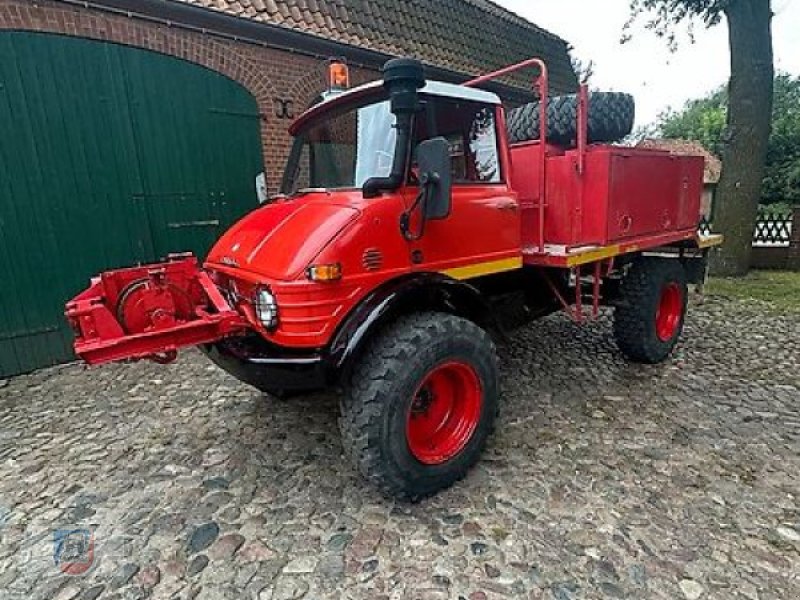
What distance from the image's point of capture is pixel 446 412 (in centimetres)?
300

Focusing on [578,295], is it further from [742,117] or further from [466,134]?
[742,117]

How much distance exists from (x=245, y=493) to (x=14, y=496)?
1.39 m

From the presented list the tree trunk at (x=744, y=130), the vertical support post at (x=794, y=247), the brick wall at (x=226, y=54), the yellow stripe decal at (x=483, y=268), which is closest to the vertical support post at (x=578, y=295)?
the yellow stripe decal at (x=483, y=268)

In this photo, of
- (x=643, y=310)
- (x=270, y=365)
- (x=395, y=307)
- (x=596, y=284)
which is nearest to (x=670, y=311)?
(x=643, y=310)

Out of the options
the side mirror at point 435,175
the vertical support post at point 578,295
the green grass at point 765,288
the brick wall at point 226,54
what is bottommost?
the green grass at point 765,288

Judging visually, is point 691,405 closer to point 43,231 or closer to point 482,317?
point 482,317

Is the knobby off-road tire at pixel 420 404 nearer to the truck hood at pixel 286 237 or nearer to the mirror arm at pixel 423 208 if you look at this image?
the mirror arm at pixel 423 208

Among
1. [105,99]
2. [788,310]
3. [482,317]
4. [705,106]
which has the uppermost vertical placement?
[705,106]

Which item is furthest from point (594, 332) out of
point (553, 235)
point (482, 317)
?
point (482, 317)

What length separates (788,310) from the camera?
633cm

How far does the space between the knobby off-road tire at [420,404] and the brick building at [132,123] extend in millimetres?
4126

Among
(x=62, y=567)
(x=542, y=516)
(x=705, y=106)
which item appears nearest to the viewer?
(x=62, y=567)

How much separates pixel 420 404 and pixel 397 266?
866mm

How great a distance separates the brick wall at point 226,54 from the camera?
4582 millimetres
